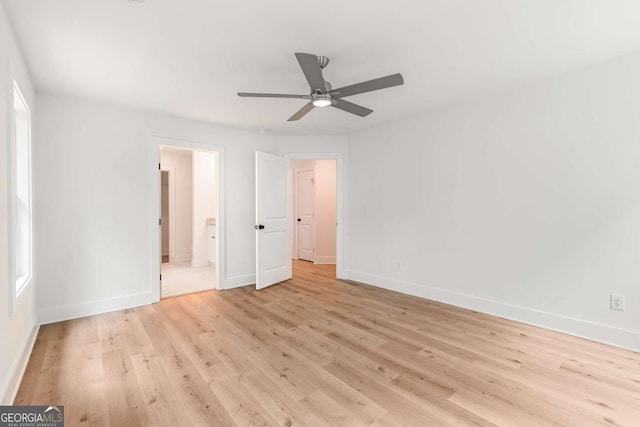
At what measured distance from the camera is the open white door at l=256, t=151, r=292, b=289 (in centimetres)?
441

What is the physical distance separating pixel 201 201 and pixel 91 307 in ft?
9.82

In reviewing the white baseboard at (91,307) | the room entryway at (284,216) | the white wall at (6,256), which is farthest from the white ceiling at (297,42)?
the white baseboard at (91,307)

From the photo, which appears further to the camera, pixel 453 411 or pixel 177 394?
pixel 177 394

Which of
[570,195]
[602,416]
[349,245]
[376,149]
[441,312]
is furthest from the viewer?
[349,245]

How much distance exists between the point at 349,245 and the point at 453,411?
329 cm

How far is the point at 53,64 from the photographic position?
2486 mm

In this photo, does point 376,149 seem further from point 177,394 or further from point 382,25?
point 177,394

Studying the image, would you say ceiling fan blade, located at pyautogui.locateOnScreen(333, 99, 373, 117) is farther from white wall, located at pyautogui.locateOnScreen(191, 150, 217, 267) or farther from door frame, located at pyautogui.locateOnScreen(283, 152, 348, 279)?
white wall, located at pyautogui.locateOnScreen(191, 150, 217, 267)

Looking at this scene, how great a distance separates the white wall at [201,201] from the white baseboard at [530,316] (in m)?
3.76

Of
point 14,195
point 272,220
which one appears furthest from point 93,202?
point 272,220

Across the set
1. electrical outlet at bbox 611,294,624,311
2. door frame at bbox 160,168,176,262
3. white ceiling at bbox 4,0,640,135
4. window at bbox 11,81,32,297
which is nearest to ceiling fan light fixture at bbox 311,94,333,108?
white ceiling at bbox 4,0,640,135

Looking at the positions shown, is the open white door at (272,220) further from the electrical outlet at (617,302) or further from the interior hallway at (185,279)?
the electrical outlet at (617,302)

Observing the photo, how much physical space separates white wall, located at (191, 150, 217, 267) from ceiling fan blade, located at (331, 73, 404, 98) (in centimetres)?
420

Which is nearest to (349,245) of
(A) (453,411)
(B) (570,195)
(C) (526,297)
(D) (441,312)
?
(D) (441,312)
